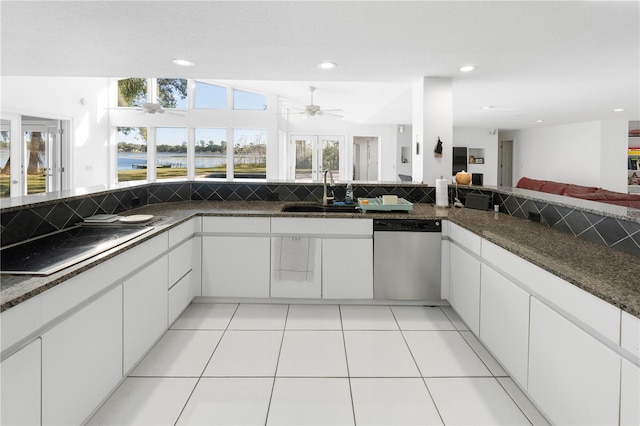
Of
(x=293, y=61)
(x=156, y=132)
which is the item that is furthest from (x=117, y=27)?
(x=156, y=132)

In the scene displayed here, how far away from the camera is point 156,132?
9383 millimetres

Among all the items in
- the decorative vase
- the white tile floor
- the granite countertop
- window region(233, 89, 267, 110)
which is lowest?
the white tile floor

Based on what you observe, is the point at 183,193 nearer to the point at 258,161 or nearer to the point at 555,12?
the point at 555,12

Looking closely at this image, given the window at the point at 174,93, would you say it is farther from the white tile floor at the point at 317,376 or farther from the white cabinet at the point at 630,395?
the white cabinet at the point at 630,395

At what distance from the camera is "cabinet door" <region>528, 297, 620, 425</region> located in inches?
48.4

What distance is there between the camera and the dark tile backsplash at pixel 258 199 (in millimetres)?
1885

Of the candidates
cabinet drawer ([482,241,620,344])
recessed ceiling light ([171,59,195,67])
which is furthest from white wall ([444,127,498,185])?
cabinet drawer ([482,241,620,344])

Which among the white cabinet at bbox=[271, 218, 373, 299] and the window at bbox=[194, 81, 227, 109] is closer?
the white cabinet at bbox=[271, 218, 373, 299]

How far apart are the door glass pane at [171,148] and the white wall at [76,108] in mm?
1267

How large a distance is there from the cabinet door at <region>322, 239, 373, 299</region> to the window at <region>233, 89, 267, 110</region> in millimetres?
7091

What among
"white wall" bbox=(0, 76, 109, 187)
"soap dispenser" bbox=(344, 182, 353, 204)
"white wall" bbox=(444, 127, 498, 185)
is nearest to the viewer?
"soap dispenser" bbox=(344, 182, 353, 204)

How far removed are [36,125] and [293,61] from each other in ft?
20.6

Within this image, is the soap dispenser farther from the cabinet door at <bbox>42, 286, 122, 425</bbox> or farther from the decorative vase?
the cabinet door at <bbox>42, 286, 122, 425</bbox>

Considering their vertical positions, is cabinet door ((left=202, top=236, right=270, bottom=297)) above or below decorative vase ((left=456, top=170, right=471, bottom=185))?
below
